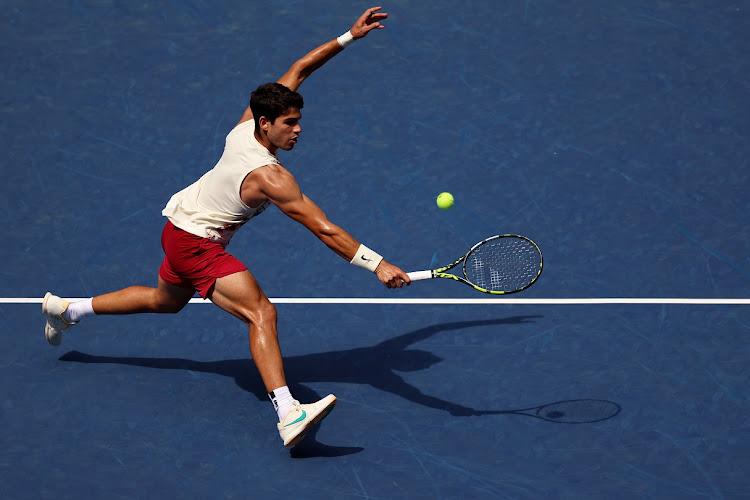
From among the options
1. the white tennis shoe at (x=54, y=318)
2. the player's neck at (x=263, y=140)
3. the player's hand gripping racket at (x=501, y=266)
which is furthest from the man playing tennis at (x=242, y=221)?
the player's hand gripping racket at (x=501, y=266)

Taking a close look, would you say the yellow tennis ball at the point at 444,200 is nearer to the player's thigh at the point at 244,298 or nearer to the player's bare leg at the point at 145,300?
the player's thigh at the point at 244,298

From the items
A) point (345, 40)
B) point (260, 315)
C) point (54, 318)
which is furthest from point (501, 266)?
point (54, 318)

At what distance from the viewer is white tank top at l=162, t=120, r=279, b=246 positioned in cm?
579

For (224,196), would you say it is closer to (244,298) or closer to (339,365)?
(244,298)

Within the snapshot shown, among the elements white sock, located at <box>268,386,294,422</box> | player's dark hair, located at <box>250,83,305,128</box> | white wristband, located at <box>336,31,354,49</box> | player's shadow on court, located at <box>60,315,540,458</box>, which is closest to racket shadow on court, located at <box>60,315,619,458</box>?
player's shadow on court, located at <box>60,315,540,458</box>

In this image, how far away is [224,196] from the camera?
588 centimetres

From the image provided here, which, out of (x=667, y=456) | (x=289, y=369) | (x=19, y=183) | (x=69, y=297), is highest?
(x=19, y=183)

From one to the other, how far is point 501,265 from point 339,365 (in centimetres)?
118

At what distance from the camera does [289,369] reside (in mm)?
6555

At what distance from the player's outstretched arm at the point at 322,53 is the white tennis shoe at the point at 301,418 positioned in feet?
6.86

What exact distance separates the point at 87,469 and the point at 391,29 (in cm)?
479

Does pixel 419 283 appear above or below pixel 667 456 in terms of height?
above

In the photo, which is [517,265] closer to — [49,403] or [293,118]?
[293,118]

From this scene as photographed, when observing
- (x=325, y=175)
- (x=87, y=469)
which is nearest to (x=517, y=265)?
(x=325, y=175)
